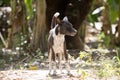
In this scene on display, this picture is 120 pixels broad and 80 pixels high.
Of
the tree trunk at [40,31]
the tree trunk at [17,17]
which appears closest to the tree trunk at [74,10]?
the tree trunk at [40,31]

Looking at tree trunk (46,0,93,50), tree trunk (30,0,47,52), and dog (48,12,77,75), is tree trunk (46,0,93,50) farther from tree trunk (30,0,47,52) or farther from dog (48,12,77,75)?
dog (48,12,77,75)

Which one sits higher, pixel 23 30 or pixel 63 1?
pixel 63 1

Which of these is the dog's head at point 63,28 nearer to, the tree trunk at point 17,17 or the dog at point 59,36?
the dog at point 59,36

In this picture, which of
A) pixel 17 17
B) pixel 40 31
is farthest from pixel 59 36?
pixel 17 17

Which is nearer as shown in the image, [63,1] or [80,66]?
[80,66]

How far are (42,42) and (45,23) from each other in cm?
44

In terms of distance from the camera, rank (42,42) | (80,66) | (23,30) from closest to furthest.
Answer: (80,66)
(42,42)
(23,30)

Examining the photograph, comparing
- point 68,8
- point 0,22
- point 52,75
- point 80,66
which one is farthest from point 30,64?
point 0,22

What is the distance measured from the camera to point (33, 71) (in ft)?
20.8

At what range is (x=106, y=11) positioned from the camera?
468 inches

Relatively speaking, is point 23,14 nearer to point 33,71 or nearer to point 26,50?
point 26,50

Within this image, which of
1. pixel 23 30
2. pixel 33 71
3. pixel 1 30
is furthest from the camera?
pixel 1 30

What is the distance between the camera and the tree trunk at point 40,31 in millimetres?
8570

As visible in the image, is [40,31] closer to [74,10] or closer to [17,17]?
[74,10]
